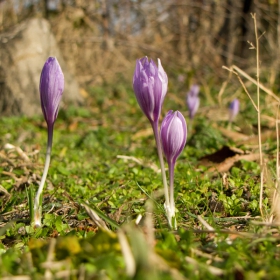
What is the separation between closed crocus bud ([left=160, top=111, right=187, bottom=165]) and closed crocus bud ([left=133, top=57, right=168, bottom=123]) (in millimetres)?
82

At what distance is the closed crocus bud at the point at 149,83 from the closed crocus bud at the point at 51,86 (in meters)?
0.36

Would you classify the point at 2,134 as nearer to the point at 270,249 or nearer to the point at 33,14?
the point at 33,14

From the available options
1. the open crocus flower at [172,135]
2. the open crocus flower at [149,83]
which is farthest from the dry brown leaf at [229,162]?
the open crocus flower at [149,83]

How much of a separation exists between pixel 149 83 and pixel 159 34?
7.90 metres

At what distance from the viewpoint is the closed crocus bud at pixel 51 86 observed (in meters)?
1.78

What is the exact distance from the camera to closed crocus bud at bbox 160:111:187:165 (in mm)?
1712

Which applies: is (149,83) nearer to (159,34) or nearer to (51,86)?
(51,86)

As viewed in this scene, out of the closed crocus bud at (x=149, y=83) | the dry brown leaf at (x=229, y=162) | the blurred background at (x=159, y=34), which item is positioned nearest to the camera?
the closed crocus bud at (x=149, y=83)

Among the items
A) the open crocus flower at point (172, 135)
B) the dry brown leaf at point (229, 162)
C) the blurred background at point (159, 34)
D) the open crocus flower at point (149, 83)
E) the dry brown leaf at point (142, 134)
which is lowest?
the dry brown leaf at point (229, 162)

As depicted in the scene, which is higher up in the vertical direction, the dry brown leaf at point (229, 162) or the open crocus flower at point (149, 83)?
the open crocus flower at point (149, 83)

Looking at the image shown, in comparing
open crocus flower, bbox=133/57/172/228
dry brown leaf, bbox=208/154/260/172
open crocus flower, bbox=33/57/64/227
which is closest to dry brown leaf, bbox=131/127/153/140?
dry brown leaf, bbox=208/154/260/172

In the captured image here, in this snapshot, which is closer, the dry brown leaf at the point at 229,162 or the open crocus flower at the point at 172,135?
the open crocus flower at the point at 172,135

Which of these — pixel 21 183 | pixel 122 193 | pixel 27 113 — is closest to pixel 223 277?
pixel 122 193

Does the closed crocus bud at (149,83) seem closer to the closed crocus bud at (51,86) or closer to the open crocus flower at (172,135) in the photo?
the open crocus flower at (172,135)
